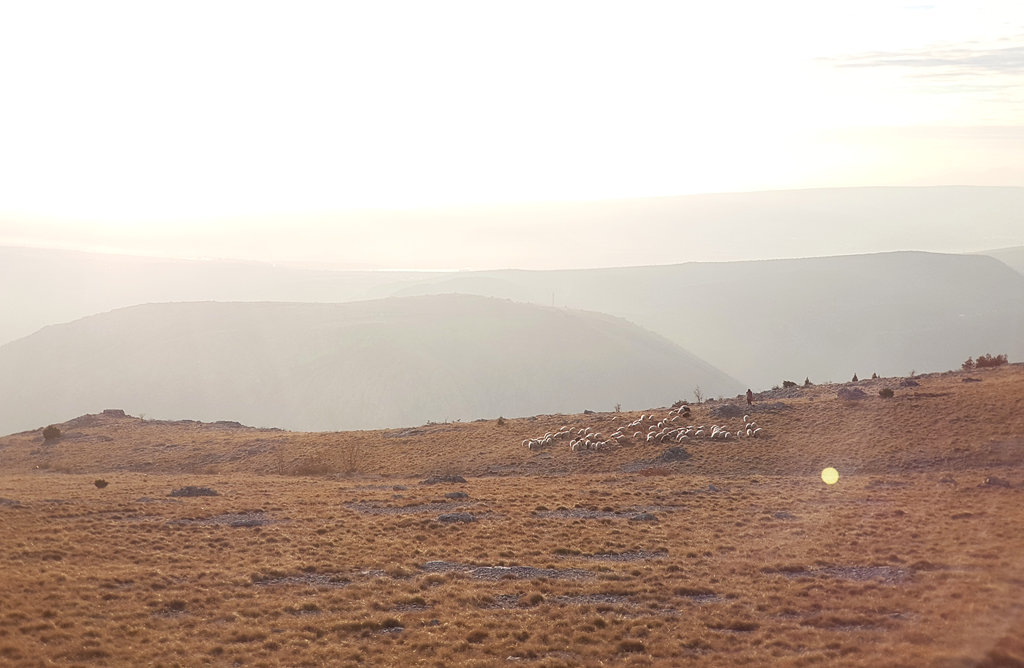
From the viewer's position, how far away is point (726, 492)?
1964 inches

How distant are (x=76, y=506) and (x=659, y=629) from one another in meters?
34.8

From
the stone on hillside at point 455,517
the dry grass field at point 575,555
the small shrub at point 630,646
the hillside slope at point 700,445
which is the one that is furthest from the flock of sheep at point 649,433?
the small shrub at point 630,646

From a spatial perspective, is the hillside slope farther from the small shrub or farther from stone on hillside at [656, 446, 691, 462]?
the small shrub

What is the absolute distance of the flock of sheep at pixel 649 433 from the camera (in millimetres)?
66625

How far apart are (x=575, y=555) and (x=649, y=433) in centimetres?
3540

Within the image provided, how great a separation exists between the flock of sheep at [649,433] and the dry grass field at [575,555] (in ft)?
3.82

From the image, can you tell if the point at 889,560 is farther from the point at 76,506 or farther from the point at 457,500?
the point at 76,506

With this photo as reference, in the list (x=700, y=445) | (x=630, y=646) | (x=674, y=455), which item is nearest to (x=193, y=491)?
(x=674, y=455)

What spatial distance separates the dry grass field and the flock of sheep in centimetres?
116

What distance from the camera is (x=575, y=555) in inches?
1356

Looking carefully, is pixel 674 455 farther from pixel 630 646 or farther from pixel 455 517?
pixel 630 646

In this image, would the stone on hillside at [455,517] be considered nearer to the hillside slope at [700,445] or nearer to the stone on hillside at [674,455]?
the hillside slope at [700,445]

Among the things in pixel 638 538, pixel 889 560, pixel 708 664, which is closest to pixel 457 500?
pixel 638 538

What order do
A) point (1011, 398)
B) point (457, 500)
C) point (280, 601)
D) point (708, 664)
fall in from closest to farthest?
point (708, 664) → point (280, 601) → point (457, 500) → point (1011, 398)
